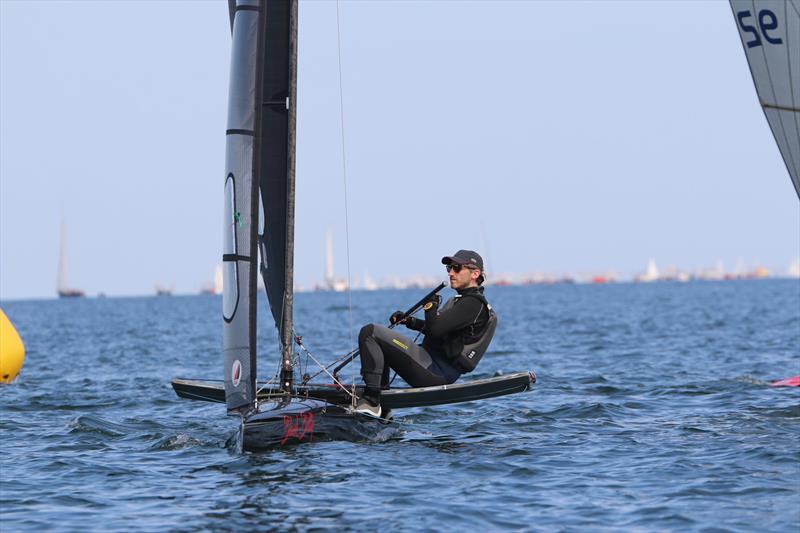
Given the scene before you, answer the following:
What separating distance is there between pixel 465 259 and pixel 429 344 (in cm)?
101

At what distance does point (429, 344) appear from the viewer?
1146 centimetres

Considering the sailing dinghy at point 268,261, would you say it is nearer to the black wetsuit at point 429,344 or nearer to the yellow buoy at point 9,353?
the black wetsuit at point 429,344

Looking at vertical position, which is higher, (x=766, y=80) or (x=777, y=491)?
(x=766, y=80)

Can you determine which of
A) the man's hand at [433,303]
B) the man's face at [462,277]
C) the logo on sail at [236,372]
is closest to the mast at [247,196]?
the logo on sail at [236,372]

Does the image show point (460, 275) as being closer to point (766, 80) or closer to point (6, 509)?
point (766, 80)

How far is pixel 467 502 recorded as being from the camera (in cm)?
848

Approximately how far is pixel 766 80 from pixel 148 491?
25.6 ft

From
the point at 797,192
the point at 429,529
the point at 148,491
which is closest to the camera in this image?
the point at 429,529

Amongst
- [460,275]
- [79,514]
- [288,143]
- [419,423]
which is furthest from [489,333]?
[79,514]

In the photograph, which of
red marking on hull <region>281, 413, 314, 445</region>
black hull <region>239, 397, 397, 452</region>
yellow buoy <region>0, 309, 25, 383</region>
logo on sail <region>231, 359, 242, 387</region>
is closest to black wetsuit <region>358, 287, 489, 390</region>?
black hull <region>239, 397, 397, 452</region>

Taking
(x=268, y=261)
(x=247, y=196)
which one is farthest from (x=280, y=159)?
(x=247, y=196)

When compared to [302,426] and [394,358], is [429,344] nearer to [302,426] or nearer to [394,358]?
[394,358]

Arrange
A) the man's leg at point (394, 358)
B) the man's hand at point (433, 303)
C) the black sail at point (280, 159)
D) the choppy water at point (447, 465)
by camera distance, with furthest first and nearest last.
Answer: the man's hand at point (433, 303) < the man's leg at point (394, 358) < the black sail at point (280, 159) < the choppy water at point (447, 465)

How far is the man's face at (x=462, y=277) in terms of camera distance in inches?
441
